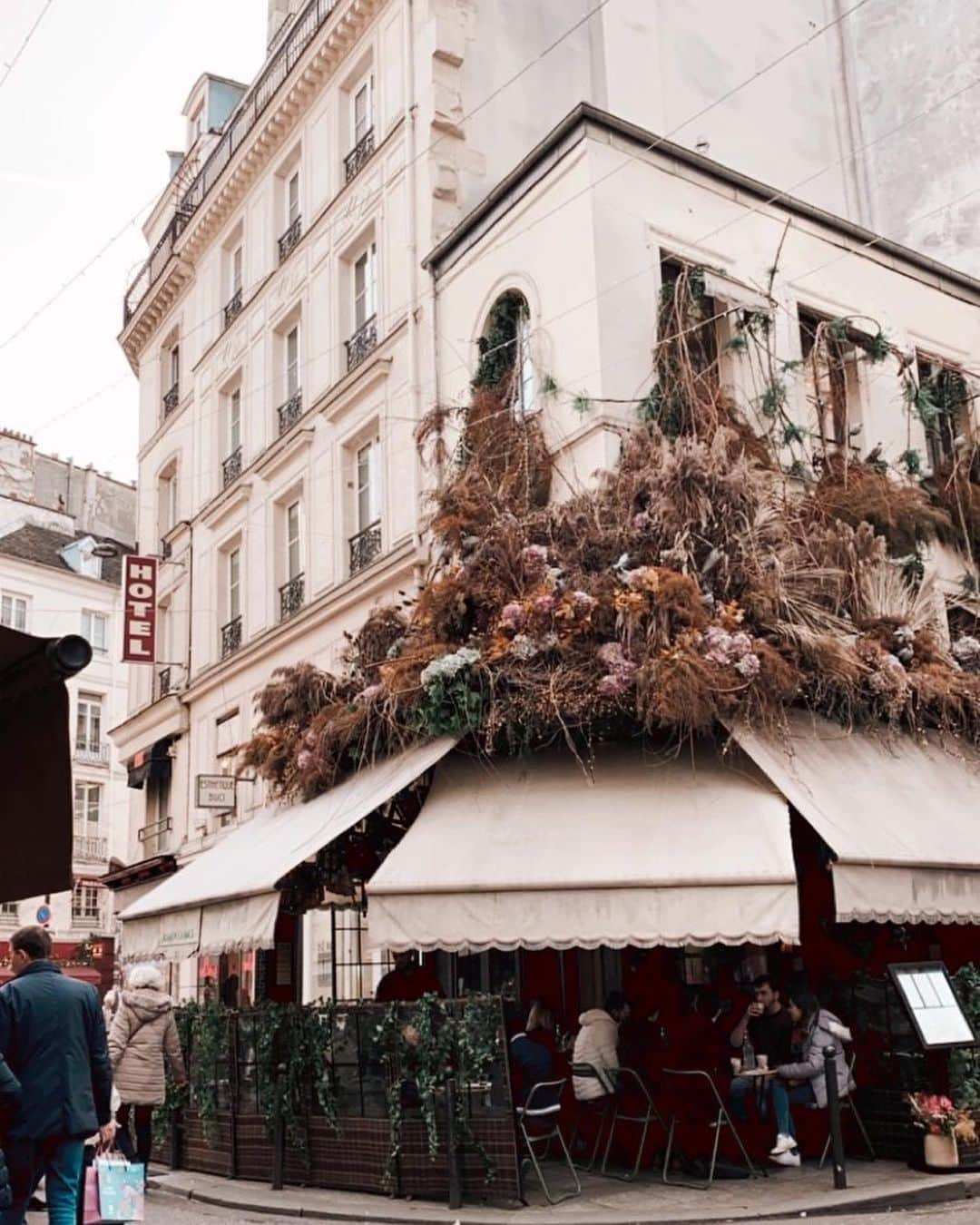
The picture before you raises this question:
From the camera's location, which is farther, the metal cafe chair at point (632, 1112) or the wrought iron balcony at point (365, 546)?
the wrought iron balcony at point (365, 546)

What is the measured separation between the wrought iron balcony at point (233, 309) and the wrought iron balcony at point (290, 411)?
2.58 metres

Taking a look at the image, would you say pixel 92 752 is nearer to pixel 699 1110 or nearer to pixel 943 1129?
pixel 699 1110

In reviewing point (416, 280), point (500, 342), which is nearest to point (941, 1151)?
point (500, 342)

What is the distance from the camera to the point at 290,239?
20.6 metres

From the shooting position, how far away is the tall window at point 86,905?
40656mm

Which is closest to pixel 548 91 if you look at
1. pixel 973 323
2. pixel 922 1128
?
pixel 973 323

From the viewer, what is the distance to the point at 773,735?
1038cm

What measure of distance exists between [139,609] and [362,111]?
875 cm

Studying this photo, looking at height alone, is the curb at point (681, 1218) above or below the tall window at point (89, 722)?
below

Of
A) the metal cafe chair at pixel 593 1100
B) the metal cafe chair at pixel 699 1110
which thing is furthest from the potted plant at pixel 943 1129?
the metal cafe chair at pixel 593 1100

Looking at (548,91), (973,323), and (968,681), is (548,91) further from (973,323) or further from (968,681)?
(968,681)

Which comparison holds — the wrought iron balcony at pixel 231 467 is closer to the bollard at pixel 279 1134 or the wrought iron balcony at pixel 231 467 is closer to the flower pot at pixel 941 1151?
the bollard at pixel 279 1134

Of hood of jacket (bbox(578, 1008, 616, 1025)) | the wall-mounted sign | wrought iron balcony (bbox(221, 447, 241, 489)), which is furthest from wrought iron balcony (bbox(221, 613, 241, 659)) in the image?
hood of jacket (bbox(578, 1008, 616, 1025))

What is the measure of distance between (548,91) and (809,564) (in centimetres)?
940
